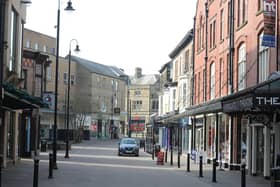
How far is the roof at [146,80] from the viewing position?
132000 mm

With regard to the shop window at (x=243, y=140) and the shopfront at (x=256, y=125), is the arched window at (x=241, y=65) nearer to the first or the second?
the shopfront at (x=256, y=125)

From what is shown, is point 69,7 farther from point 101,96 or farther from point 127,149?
point 101,96

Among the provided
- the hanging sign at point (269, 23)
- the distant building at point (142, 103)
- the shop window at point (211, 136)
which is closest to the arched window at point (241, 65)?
the hanging sign at point (269, 23)

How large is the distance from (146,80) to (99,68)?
72.5 feet

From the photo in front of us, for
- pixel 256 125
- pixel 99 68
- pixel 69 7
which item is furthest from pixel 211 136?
pixel 99 68

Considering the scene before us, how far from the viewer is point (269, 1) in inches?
1005

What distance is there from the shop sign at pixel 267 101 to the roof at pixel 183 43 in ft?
106

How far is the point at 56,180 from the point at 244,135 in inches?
497

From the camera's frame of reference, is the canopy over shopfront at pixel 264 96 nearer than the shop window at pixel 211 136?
Yes

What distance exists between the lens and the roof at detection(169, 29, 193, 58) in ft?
170

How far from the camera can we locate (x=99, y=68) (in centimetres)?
11525

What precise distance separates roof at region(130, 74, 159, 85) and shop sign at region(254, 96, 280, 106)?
111 m

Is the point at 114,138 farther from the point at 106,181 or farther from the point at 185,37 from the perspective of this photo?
the point at 106,181

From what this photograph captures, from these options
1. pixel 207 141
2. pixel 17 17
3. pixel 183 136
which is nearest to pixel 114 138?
pixel 183 136
